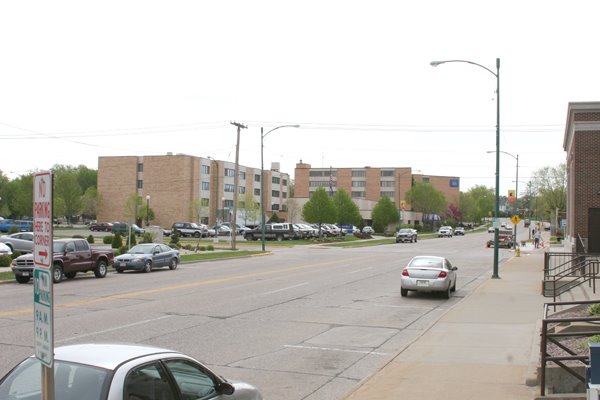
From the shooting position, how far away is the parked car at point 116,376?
4.33m

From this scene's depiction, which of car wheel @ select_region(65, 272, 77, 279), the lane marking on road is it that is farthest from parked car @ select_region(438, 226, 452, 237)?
car wheel @ select_region(65, 272, 77, 279)

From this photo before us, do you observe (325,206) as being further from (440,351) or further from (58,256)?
(440,351)

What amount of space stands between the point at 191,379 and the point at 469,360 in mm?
6556

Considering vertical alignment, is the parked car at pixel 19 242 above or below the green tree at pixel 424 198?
below

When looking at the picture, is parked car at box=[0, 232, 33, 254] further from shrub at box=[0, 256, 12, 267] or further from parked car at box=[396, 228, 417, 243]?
parked car at box=[396, 228, 417, 243]

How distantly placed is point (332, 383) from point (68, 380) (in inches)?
213

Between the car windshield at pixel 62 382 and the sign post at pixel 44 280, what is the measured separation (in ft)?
1.64

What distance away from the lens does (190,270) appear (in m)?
30.4

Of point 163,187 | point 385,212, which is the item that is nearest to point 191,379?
point 385,212

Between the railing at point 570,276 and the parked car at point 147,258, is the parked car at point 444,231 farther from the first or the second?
the railing at point 570,276

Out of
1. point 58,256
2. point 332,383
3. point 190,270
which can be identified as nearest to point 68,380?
point 332,383

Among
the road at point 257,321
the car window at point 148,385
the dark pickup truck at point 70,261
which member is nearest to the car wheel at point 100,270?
the dark pickup truck at point 70,261

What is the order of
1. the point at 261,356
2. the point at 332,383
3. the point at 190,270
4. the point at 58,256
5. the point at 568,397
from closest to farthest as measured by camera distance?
the point at 568,397
the point at 332,383
the point at 261,356
the point at 58,256
the point at 190,270

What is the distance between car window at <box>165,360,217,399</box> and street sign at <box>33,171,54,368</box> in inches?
47.5
